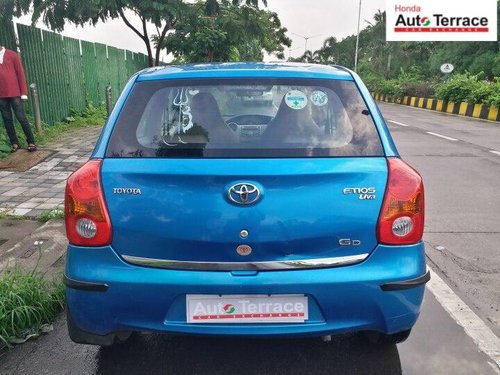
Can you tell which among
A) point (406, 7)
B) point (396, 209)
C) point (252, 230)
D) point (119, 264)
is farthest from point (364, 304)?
point (406, 7)

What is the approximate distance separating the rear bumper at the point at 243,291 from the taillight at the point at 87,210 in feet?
0.17

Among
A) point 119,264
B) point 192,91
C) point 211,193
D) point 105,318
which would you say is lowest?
point 105,318

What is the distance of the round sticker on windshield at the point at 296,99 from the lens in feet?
8.05

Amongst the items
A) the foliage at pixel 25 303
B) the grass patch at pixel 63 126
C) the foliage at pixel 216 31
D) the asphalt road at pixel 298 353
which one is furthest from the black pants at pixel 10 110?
the foliage at pixel 216 31

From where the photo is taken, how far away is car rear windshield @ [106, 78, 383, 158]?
2268 millimetres

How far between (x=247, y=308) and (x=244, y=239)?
309mm

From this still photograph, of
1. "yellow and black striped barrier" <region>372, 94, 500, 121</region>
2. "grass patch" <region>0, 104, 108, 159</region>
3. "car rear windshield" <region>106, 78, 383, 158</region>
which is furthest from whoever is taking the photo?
"yellow and black striped barrier" <region>372, 94, 500, 121</region>

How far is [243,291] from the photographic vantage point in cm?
211

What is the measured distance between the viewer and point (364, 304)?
2156mm

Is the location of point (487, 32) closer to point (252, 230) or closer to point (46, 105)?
point (46, 105)

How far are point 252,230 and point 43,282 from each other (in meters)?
1.89

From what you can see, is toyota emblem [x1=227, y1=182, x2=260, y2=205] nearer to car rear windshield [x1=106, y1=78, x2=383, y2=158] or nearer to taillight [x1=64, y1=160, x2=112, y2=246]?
car rear windshield [x1=106, y1=78, x2=383, y2=158]

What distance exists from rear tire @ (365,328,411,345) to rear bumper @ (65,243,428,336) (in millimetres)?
313

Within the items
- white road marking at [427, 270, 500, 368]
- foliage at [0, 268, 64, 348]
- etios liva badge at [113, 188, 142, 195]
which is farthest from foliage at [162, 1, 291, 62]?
etios liva badge at [113, 188, 142, 195]
